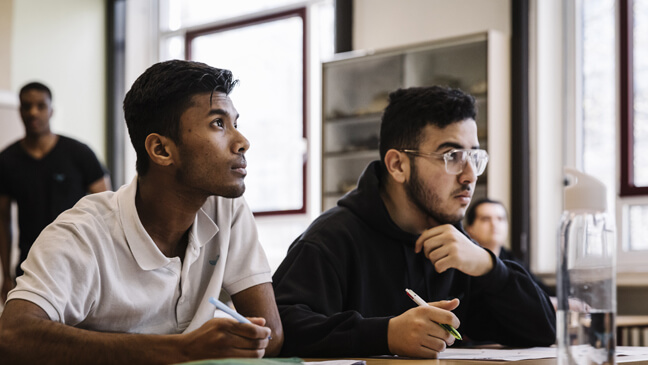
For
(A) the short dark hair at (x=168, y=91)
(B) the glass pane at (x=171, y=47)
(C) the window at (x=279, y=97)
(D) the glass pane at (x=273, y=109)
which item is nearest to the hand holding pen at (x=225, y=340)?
(A) the short dark hair at (x=168, y=91)

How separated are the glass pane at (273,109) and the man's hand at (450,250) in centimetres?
469

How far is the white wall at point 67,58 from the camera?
738cm

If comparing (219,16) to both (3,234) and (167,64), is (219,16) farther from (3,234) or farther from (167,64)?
→ (167,64)

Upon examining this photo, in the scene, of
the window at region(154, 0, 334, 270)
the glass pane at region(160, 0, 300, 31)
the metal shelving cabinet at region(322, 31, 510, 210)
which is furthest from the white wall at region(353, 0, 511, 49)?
the glass pane at region(160, 0, 300, 31)

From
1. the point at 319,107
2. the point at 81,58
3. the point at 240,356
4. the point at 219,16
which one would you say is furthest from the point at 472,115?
the point at 81,58

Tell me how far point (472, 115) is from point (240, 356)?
1078 millimetres

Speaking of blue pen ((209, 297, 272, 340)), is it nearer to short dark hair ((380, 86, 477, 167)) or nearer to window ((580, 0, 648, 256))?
short dark hair ((380, 86, 477, 167))

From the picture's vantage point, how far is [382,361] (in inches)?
61.6

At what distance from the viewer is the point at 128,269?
5.30ft

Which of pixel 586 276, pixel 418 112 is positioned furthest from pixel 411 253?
pixel 586 276

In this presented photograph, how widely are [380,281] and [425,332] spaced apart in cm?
44

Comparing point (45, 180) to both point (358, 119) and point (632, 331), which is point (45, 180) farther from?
point (632, 331)

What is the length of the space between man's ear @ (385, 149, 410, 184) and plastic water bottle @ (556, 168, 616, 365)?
1064mm

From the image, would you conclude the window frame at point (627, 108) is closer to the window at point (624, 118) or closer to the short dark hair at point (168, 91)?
the window at point (624, 118)
